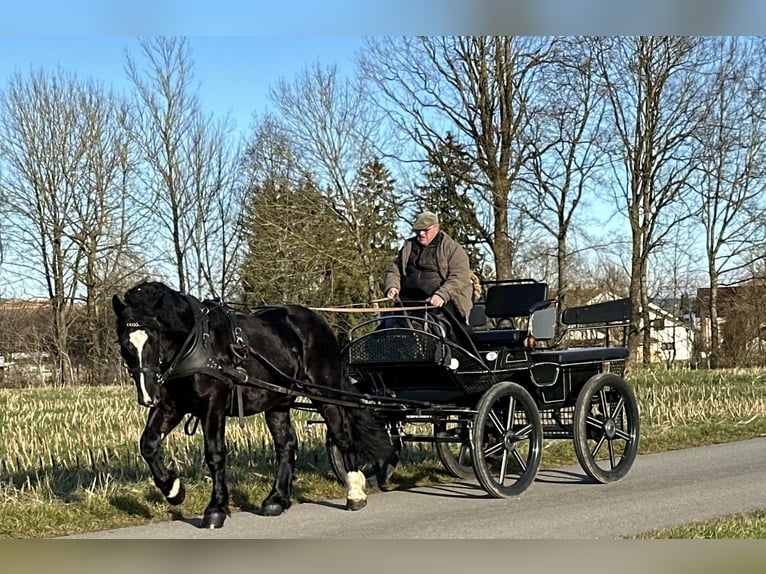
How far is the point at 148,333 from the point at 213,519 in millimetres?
1401

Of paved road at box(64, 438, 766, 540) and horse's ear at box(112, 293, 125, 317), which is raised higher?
horse's ear at box(112, 293, 125, 317)

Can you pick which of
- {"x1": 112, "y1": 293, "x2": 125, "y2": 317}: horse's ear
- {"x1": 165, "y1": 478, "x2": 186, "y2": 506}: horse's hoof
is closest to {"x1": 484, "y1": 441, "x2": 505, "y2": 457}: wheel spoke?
{"x1": 165, "y1": 478, "x2": 186, "y2": 506}: horse's hoof

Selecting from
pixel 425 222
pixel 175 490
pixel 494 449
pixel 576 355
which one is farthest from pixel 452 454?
pixel 175 490

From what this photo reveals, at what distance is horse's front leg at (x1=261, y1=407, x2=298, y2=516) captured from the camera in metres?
7.39

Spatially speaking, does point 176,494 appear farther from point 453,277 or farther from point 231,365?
point 453,277

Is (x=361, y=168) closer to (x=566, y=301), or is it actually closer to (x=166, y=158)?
(x=166, y=158)

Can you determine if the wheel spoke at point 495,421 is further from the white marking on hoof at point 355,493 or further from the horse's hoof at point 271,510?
the horse's hoof at point 271,510

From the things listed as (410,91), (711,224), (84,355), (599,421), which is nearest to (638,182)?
(711,224)

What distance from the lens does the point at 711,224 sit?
34594 mm

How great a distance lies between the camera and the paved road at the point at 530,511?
21.6 feet

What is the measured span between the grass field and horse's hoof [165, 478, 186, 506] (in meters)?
0.23

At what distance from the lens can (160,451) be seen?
7059mm

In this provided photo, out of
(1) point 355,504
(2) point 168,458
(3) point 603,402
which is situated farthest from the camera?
(2) point 168,458

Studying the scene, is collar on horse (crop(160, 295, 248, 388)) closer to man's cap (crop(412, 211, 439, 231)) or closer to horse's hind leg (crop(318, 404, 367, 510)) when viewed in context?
horse's hind leg (crop(318, 404, 367, 510))
